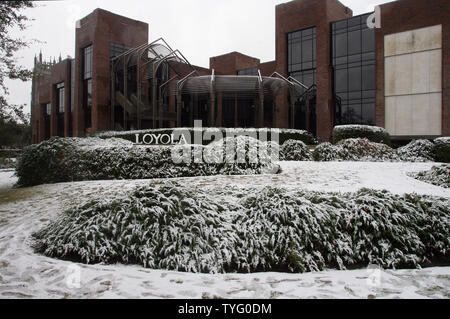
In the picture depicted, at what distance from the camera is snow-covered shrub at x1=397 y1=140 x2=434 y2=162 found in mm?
13023

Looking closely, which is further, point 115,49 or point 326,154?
point 115,49

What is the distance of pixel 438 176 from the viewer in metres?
7.74

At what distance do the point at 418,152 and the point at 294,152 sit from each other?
554 centimetres

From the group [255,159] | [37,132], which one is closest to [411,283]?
[255,159]

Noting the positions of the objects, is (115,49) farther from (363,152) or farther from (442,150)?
(442,150)

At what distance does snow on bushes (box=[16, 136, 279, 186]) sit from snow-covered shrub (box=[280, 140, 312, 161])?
12.3 feet

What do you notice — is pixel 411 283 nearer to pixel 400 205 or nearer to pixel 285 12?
pixel 400 205

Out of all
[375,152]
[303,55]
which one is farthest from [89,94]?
[375,152]

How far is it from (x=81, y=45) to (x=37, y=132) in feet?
61.6

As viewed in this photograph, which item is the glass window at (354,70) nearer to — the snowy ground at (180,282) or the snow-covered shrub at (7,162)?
the snow-covered shrub at (7,162)

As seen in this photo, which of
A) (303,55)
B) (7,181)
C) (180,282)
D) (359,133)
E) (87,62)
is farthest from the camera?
(87,62)

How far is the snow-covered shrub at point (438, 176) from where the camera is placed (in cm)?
742

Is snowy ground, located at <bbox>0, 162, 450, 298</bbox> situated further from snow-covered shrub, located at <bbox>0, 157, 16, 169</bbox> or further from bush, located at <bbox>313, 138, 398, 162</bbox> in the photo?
bush, located at <bbox>313, 138, 398, 162</bbox>

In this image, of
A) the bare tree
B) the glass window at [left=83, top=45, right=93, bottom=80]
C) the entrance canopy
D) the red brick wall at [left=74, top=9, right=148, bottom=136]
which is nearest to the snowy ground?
the bare tree
